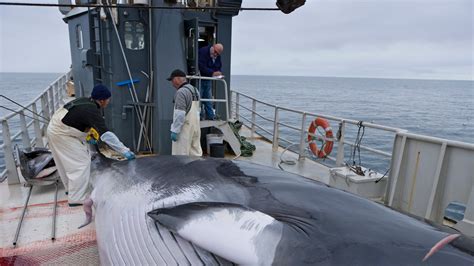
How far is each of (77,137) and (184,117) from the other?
5.45 feet

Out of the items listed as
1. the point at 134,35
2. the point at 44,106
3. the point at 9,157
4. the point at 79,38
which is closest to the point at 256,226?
the point at 9,157

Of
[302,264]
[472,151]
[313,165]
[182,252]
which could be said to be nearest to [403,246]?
[302,264]

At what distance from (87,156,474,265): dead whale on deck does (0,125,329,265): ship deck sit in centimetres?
70

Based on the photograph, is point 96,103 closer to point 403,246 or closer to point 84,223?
point 84,223

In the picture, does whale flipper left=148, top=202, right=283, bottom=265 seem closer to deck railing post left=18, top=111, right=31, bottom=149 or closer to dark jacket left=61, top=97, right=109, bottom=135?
dark jacket left=61, top=97, right=109, bottom=135

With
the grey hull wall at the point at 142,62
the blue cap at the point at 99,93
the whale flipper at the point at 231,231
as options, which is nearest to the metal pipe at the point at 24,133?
the grey hull wall at the point at 142,62

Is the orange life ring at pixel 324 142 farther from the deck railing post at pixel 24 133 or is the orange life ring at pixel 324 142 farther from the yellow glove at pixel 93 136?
the deck railing post at pixel 24 133

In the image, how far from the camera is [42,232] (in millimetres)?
3814

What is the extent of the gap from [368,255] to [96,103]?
371 cm

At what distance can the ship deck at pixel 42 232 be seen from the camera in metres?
3.30

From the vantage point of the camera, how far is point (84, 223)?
13.1ft

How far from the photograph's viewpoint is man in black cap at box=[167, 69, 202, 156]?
547cm

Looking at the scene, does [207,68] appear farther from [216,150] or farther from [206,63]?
[216,150]

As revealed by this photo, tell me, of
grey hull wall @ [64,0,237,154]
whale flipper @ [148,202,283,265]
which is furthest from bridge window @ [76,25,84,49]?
whale flipper @ [148,202,283,265]
